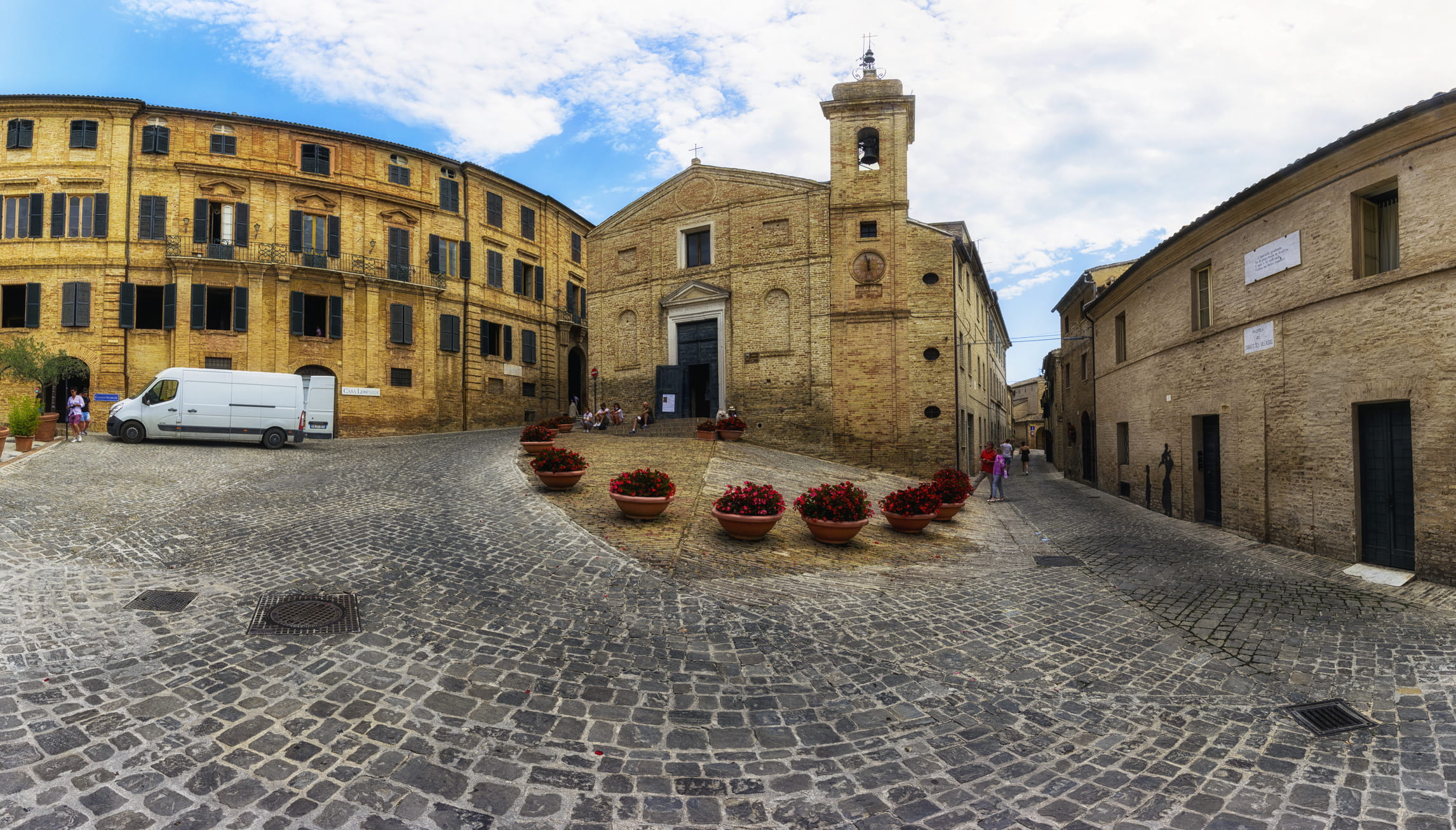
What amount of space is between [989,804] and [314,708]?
14.6 ft

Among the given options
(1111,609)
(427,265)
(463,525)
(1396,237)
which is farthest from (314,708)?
(427,265)

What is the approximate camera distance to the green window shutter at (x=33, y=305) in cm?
2428

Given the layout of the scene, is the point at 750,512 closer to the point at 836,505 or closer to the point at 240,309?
the point at 836,505

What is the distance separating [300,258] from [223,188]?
12.9 feet

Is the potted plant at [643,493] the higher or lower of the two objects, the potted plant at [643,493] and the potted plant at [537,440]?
the lower

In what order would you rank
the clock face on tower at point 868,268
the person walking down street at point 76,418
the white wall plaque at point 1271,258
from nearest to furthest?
1. the white wall plaque at point 1271,258
2. the person walking down street at point 76,418
3. the clock face on tower at point 868,268

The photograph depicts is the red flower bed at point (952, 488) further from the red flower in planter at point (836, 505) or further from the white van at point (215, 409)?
the white van at point (215, 409)

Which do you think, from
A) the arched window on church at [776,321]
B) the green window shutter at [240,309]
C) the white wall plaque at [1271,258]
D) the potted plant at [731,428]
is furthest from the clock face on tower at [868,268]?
the green window shutter at [240,309]

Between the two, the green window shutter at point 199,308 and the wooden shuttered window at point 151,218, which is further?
the wooden shuttered window at point 151,218

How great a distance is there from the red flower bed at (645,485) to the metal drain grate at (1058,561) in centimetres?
620

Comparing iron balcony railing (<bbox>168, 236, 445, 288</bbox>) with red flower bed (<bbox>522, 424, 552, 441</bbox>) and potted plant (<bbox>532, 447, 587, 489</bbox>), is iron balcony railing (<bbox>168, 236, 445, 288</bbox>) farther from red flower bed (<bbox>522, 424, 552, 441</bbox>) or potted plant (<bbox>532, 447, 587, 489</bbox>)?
potted plant (<bbox>532, 447, 587, 489</bbox>)

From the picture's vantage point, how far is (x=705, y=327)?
84.0 ft

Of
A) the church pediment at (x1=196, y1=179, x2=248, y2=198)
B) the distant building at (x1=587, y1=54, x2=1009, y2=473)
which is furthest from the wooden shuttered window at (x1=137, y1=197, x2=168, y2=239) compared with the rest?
the distant building at (x1=587, y1=54, x2=1009, y2=473)

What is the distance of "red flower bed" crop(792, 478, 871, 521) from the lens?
10188 millimetres
